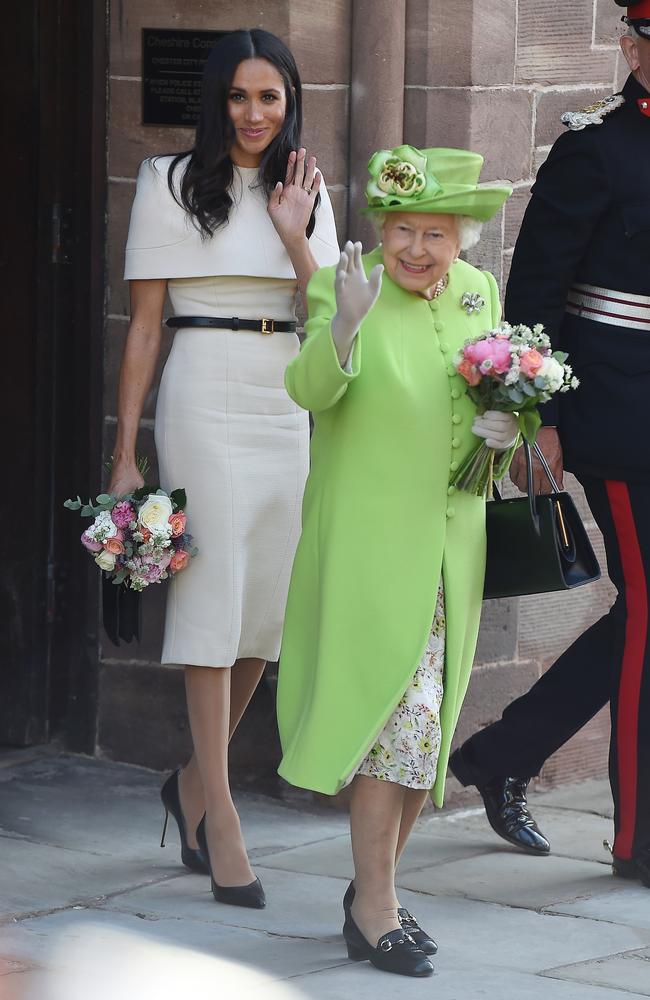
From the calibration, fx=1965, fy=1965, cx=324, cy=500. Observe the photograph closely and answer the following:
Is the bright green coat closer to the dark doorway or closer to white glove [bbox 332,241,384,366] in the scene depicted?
white glove [bbox 332,241,384,366]

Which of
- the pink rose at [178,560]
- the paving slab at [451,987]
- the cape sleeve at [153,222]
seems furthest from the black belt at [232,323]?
the paving slab at [451,987]

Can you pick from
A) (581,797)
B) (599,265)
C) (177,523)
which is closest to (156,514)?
(177,523)

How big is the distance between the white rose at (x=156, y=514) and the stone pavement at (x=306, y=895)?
88 centimetres

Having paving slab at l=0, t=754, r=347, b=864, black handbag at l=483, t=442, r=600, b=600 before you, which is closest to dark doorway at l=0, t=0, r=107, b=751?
paving slab at l=0, t=754, r=347, b=864

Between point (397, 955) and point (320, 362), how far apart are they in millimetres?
1233

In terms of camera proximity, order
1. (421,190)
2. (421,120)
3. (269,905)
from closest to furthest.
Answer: (421,190)
(269,905)
(421,120)

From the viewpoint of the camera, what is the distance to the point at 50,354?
575cm

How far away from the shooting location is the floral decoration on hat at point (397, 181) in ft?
13.1

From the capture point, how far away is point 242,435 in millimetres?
4641

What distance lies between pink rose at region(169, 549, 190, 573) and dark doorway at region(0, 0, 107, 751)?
109cm

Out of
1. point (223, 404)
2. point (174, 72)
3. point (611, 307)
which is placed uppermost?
point (174, 72)

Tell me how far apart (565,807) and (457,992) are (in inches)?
70.4

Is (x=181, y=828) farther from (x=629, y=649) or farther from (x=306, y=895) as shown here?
(x=629, y=649)

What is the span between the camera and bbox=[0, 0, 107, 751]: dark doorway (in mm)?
5602
